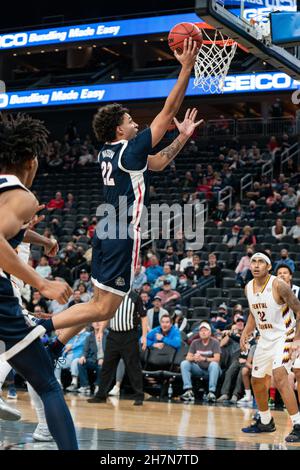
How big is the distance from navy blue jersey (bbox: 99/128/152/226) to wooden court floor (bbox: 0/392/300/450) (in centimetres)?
187

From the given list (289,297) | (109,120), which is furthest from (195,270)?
(109,120)

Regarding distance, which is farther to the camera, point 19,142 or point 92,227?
point 92,227

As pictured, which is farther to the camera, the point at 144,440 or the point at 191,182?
the point at 191,182

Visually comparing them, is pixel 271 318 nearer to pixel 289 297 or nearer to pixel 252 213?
pixel 289 297

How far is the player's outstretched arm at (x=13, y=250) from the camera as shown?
4148 mm

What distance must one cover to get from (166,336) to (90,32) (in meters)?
17.2

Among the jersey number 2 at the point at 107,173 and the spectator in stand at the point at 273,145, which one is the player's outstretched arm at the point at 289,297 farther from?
the spectator in stand at the point at 273,145

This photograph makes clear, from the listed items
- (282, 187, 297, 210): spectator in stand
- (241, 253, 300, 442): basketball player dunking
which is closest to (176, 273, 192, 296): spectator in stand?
(282, 187, 297, 210): spectator in stand

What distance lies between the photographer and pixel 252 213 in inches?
736

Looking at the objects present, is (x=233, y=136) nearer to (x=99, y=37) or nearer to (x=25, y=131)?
(x=99, y=37)

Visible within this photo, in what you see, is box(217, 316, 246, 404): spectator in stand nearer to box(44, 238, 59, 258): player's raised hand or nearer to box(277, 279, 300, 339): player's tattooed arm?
box(277, 279, 300, 339): player's tattooed arm

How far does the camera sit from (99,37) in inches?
1089
